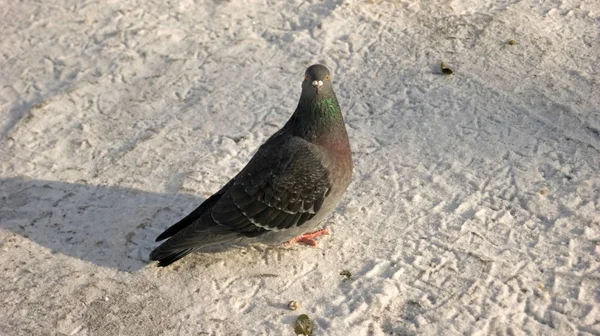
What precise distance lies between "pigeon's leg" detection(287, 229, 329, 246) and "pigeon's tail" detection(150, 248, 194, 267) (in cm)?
81

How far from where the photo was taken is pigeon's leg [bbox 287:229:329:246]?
4786 millimetres

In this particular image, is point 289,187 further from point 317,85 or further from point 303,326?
point 303,326

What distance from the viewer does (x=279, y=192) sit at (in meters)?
4.38

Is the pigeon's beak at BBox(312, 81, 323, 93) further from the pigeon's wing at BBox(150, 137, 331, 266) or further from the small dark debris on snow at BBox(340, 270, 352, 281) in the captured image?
the small dark debris on snow at BBox(340, 270, 352, 281)

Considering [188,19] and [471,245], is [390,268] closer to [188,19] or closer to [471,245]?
[471,245]

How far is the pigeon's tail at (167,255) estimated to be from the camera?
4.43 metres

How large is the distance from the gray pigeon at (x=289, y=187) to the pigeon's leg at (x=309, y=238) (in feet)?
0.93

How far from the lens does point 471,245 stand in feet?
15.1

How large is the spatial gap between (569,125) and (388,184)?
174cm

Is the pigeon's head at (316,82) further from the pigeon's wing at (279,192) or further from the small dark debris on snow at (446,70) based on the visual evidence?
the small dark debris on snow at (446,70)

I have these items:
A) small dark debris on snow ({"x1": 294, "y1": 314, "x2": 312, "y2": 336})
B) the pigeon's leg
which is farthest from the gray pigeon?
small dark debris on snow ({"x1": 294, "y1": 314, "x2": 312, "y2": 336})

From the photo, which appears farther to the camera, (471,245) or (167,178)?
(167,178)

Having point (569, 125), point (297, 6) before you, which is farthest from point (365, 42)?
point (569, 125)

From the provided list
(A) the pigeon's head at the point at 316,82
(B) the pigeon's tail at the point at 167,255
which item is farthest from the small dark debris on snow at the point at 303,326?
(A) the pigeon's head at the point at 316,82
